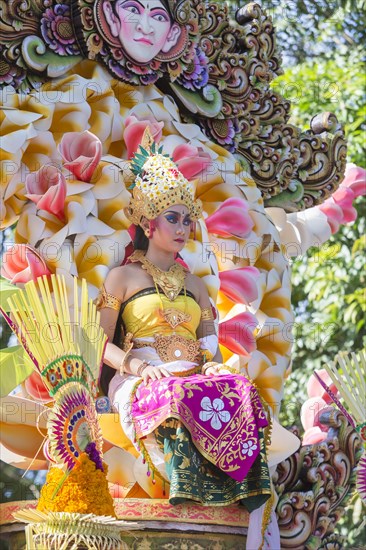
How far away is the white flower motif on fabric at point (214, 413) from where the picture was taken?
181 inches

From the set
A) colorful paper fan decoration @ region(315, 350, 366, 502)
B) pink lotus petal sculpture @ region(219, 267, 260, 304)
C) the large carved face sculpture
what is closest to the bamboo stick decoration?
colorful paper fan decoration @ region(315, 350, 366, 502)

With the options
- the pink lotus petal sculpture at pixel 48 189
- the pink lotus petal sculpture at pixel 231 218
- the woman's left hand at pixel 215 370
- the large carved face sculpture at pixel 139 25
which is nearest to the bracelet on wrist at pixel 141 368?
the woman's left hand at pixel 215 370

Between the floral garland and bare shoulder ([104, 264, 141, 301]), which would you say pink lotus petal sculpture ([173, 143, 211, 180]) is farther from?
the floral garland

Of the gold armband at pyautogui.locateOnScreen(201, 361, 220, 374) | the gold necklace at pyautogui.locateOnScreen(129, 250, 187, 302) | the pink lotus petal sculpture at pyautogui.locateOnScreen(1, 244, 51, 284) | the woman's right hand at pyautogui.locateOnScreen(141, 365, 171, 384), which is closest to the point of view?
the woman's right hand at pyautogui.locateOnScreen(141, 365, 171, 384)

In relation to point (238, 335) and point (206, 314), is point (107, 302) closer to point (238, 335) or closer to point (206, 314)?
point (206, 314)

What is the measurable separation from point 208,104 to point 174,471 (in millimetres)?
2166

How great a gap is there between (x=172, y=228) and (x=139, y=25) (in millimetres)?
1051

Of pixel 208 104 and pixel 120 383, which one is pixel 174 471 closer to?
pixel 120 383

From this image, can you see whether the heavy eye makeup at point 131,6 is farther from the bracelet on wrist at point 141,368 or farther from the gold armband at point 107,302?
the bracelet on wrist at point 141,368

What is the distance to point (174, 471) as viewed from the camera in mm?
4523

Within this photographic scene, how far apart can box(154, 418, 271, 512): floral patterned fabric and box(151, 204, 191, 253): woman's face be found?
0.85 m

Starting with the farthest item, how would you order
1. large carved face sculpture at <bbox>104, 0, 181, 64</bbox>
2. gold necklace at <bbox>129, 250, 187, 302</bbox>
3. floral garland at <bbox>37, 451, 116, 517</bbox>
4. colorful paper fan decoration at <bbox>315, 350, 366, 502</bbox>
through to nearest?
large carved face sculpture at <bbox>104, 0, 181, 64</bbox>, colorful paper fan decoration at <bbox>315, 350, 366, 502</bbox>, gold necklace at <bbox>129, 250, 187, 302</bbox>, floral garland at <bbox>37, 451, 116, 517</bbox>

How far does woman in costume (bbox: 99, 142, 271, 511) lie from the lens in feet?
15.1

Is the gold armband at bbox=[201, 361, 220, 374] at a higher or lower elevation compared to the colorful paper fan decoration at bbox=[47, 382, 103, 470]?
lower
